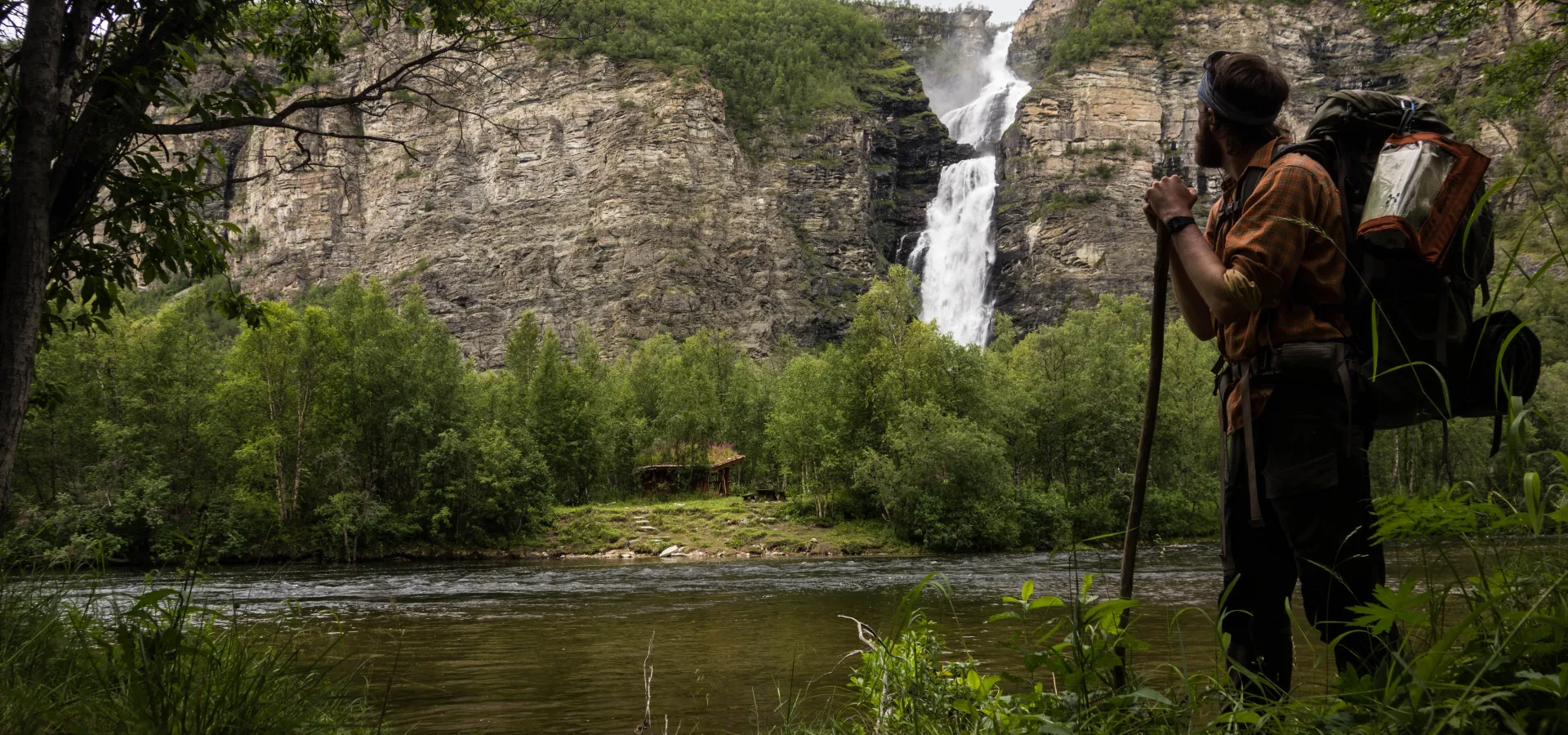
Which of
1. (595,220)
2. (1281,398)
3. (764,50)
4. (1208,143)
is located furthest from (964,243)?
(1281,398)

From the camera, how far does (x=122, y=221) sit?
13.5 ft

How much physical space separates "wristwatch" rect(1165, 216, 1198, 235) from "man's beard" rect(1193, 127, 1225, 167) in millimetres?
301

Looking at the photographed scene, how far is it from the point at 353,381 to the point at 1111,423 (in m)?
28.5

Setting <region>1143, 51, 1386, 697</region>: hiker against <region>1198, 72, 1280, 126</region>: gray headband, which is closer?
<region>1143, 51, 1386, 697</region>: hiker

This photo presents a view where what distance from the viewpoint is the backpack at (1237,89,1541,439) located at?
209 centimetres

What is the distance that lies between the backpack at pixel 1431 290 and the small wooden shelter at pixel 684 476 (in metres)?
43.3

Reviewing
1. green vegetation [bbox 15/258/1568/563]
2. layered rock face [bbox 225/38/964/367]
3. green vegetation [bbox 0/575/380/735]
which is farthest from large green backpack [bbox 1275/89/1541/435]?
layered rock face [bbox 225/38/964/367]

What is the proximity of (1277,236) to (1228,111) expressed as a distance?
0.53 m

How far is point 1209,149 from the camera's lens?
2.78m

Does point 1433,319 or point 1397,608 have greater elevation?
point 1433,319

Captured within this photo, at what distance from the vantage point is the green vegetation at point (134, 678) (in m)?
2.28

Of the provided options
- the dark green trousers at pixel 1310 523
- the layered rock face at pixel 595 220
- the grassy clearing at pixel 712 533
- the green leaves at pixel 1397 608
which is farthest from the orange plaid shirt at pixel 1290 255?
the layered rock face at pixel 595 220

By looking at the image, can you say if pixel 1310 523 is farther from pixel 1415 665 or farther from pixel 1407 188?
pixel 1407 188

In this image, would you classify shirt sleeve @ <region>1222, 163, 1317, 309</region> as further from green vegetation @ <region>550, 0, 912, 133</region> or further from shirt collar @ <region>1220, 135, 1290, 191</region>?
green vegetation @ <region>550, 0, 912, 133</region>
